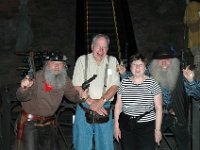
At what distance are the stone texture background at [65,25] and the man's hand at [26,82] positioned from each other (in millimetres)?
→ 8923

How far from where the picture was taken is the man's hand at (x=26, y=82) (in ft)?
15.0

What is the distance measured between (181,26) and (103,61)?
10432 mm

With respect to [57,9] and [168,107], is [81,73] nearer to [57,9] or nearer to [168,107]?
[168,107]

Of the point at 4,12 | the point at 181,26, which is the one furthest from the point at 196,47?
the point at 4,12

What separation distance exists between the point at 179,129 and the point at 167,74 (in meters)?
0.82

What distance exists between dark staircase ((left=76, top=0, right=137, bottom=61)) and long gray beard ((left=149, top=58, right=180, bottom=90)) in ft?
20.0

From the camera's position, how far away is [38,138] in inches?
196

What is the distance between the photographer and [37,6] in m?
15.7

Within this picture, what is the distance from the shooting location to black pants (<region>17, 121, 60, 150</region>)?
16.1 ft

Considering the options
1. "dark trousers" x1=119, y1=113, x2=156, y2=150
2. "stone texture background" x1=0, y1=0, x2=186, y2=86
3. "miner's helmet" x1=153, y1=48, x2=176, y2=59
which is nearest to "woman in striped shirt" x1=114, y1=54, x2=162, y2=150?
"dark trousers" x1=119, y1=113, x2=156, y2=150

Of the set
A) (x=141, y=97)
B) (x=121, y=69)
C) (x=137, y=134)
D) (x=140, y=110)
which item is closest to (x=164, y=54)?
(x=121, y=69)

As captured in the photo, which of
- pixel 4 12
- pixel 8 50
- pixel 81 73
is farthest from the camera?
pixel 4 12

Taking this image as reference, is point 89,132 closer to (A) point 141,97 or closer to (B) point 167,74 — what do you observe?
(A) point 141,97

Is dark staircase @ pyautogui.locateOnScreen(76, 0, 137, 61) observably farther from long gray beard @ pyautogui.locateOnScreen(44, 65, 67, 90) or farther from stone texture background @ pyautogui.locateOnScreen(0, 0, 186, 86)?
long gray beard @ pyautogui.locateOnScreen(44, 65, 67, 90)
